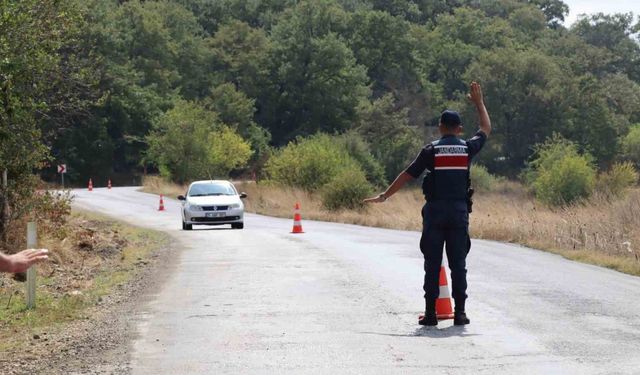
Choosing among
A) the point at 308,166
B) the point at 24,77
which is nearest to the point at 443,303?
the point at 24,77

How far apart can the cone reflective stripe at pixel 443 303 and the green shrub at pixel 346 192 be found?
114 ft

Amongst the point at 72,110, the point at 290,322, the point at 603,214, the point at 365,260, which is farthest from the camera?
the point at 603,214

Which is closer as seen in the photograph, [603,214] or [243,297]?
[243,297]

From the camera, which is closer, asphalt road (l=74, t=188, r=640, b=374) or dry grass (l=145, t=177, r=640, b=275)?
asphalt road (l=74, t=188, r=640, b=374)

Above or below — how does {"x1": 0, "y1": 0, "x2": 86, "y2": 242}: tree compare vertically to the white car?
above

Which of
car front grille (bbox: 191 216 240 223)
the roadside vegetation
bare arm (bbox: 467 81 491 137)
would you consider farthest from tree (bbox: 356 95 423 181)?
bare arm (bbox: 467 81 491 137)

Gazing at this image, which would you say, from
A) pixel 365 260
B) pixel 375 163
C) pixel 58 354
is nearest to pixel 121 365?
pixel 58 354

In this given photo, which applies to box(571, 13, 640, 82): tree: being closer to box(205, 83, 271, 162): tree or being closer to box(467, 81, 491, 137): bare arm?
box(205, 83, 271, 162): tree

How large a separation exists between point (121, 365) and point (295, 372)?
1.48 meters

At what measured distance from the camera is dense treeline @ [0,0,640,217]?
90.4 meters

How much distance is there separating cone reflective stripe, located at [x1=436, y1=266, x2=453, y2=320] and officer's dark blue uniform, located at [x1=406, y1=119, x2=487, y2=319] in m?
0.43

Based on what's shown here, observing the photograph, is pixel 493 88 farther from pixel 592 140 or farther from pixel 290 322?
pixel 290 322

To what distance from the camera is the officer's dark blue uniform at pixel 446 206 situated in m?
11.0

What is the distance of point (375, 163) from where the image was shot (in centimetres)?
8406
